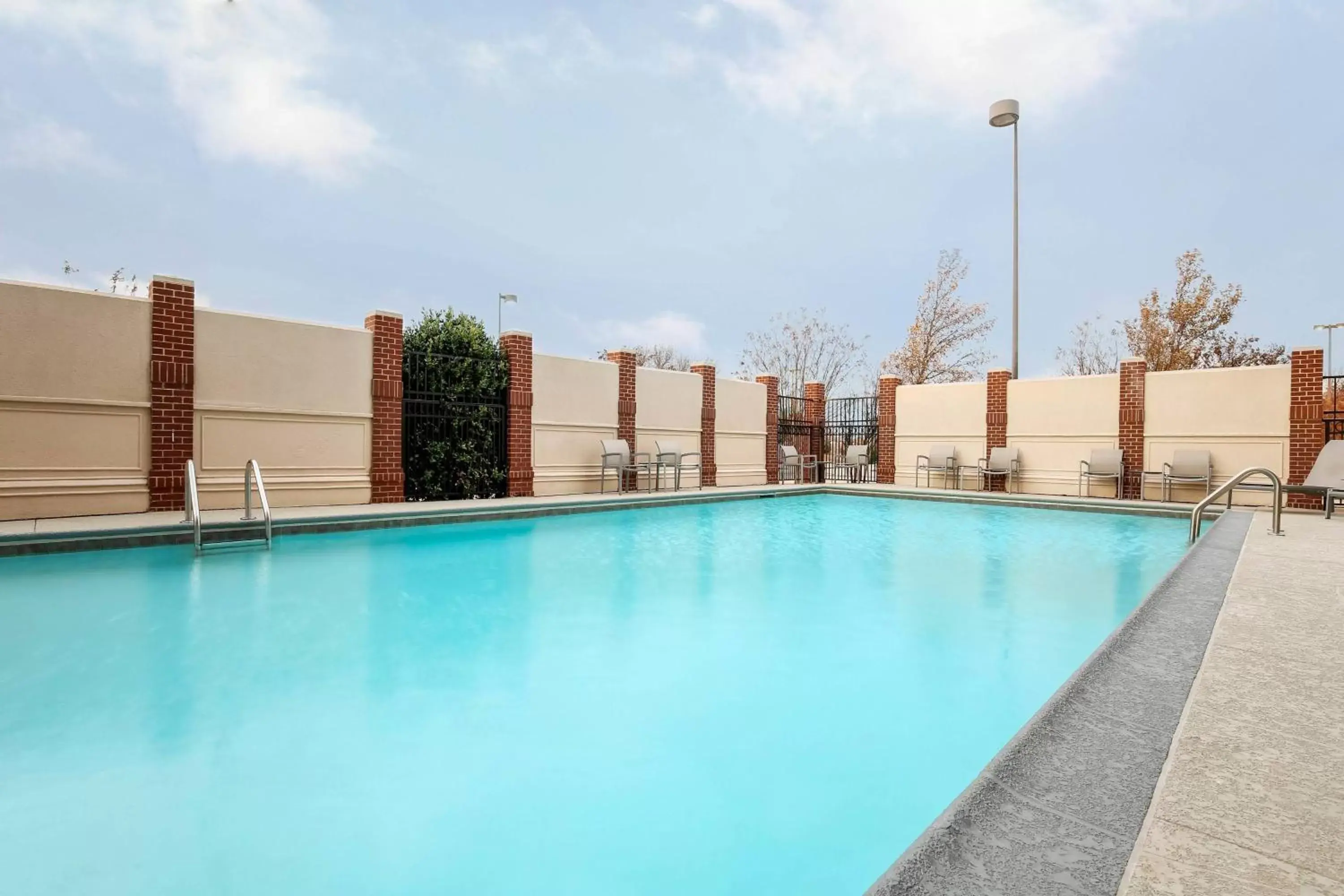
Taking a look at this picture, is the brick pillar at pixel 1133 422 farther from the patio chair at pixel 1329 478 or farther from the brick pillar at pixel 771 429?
the brick pillar at pixel 771 429

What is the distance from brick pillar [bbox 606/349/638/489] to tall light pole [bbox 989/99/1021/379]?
861 centimetres

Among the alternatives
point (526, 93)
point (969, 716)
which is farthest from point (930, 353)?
point (969, 716)

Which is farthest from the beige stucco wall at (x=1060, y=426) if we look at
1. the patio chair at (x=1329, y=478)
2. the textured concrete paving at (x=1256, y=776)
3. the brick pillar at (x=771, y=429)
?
the textured concrete paving at (x=1256, y=776)

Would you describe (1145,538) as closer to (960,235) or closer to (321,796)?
(321,796)

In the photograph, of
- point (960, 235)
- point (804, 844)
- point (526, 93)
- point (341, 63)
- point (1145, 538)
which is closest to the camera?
point (804, 844)

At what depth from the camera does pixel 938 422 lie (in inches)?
615

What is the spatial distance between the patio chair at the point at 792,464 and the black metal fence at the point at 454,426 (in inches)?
306

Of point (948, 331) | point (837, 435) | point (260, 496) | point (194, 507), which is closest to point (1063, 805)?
point (194, 507)

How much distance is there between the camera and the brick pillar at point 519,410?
11.7m

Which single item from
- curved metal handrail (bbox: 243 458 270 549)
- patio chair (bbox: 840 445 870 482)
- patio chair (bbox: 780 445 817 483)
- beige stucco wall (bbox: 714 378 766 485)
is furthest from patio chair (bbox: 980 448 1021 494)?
curved metal handrail (bbox: 243 458 270 549)

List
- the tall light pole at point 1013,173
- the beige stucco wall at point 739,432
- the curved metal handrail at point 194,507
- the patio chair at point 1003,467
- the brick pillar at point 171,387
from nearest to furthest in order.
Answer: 1. the curved metal handrail at point 194,507
2. the brick pillar at point 171,387
3. the patio chair at point 1003,467
4. the tall light pole at point 1013,173
5. the beige stucco wall at point 739,432

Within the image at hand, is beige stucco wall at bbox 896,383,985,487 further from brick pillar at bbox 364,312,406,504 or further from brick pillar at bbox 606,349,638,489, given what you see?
brick pillar at bbox 364,312,406,504

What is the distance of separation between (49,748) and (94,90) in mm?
24503

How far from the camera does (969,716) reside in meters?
3.05
